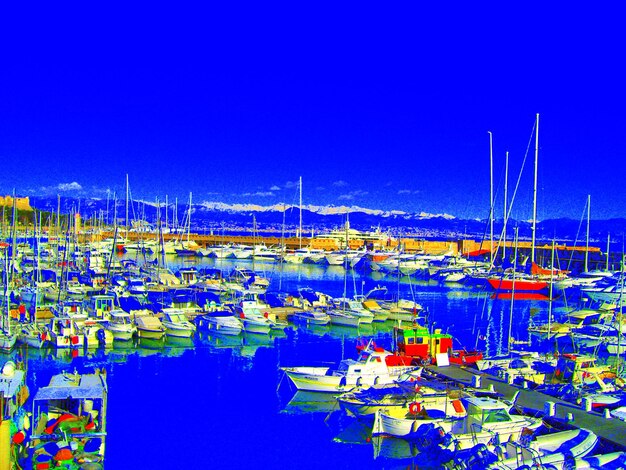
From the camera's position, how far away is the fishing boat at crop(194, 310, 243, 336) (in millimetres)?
27531

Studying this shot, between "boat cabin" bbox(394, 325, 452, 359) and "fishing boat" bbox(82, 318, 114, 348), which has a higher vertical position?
"boat cabin" bbox(394, 325, 452, 359)

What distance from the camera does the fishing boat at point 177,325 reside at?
26531 millimetres

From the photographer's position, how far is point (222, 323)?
90.8 feet

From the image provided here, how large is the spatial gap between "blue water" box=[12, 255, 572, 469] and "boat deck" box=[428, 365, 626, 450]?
332 centimetres

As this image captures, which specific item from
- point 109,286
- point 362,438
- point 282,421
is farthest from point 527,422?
point 109,286

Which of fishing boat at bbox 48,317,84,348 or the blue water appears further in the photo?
fishing boat at bbox 48,317,84,348

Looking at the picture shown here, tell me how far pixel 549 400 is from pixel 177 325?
15.7 m

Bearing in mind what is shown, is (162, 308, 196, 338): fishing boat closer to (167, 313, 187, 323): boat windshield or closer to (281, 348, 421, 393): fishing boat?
(167, 313, 187, 323): boat windshield

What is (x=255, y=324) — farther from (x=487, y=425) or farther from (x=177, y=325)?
(x=487, y=425)

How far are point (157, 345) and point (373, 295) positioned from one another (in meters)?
22.2

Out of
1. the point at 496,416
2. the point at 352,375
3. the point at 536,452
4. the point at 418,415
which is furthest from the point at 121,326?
the point at 536,452

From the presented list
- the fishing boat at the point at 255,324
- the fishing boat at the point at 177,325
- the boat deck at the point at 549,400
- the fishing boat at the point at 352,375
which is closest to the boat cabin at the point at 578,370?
the boat deck at the point at 549,400

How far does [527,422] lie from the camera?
13898 mm

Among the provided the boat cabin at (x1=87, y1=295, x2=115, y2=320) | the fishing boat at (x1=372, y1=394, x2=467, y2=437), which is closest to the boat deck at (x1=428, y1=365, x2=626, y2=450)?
the fishing boat at (x1=372, y1=394, x2=467, y2=437)
